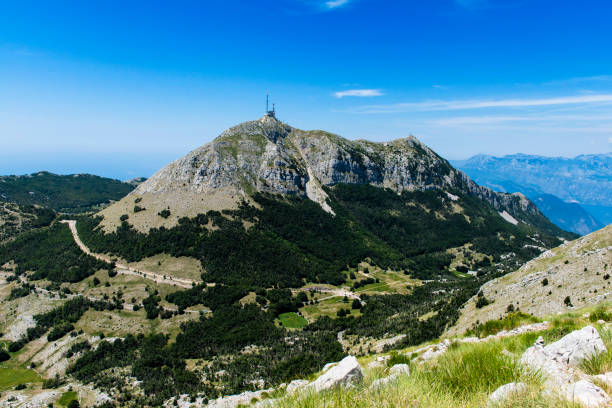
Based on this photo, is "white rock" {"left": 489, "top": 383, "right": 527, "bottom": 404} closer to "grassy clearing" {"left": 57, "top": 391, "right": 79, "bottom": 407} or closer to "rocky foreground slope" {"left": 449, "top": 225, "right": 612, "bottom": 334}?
"rocky foreground slope" {"left": 449, "top": 225, "right": 612, "bottom": 334}

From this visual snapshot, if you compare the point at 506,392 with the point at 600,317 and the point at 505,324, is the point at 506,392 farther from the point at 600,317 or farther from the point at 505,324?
the point at 505,324

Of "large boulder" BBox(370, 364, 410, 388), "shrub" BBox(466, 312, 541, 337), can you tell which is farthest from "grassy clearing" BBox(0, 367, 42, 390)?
"large boulder" BBox(370, 364, 410, 388)

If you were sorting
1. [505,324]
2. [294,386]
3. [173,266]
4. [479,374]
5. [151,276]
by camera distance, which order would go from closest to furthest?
1. [479,374]
2. [505,324]
3. [294,386]
4. [151,276]
5. [173,266]

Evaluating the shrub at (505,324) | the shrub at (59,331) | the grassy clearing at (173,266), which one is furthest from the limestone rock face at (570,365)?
the grassy clearing at (173,266)

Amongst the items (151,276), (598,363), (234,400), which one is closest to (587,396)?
(598,363)

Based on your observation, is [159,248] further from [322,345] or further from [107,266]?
[322,345]

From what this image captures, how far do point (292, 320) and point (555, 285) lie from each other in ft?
275

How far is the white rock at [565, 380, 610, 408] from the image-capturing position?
17.3 feet

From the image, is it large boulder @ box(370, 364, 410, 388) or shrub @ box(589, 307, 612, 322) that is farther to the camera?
shrub @ box(589, 307, 612, 322)

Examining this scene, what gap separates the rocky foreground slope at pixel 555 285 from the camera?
48062 millimetres

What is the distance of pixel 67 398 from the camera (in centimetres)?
7219

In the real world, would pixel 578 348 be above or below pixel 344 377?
above

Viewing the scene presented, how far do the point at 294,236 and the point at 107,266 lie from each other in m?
100

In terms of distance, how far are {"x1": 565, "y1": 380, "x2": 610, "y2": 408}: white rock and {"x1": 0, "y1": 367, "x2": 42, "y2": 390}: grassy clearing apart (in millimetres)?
123284
